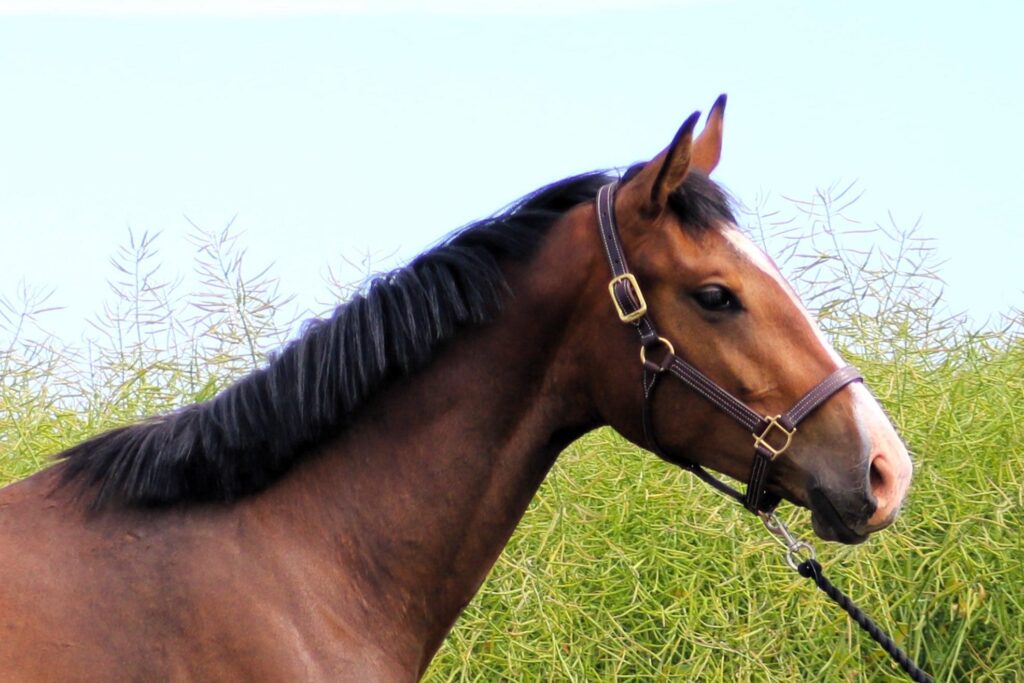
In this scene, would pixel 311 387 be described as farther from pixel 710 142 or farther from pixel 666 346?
pixel 710 142

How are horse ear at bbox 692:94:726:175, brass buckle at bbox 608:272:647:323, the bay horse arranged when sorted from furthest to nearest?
horse ear at bbox 692:94:726:175 → brass buckle at bbox 608:272:647:323 → the bay horse

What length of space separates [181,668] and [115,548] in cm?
32

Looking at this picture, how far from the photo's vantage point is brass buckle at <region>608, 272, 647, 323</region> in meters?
2.76

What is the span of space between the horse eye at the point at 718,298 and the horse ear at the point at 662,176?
229mm

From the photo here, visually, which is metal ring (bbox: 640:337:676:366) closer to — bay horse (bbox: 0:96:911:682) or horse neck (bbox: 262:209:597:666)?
bay horse (bbox: 0:96:911:682)

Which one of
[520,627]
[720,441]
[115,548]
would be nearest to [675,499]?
[520,627]

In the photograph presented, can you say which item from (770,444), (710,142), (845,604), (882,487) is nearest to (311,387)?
(770,444)

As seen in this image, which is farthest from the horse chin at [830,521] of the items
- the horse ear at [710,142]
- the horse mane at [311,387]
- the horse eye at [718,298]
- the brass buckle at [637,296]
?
the horse ear at [710,142]

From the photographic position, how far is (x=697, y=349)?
2.76 metres

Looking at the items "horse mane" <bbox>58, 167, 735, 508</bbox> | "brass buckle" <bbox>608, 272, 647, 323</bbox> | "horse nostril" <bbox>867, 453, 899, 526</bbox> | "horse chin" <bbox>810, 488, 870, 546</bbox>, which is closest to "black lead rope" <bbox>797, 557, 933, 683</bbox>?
"horse chin" <bbox>810, 488, 870, 546</bbox>

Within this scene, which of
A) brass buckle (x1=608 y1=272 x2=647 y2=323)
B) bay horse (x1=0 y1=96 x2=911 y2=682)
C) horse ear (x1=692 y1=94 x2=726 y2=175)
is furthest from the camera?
horse ear (x1=692 y1=94 x2=726 y2=175)

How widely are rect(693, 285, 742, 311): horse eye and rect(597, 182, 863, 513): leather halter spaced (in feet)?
0.44

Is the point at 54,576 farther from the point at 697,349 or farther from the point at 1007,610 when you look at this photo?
the point at 1007,610

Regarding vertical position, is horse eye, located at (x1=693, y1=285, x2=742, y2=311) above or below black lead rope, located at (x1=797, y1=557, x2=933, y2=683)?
above
